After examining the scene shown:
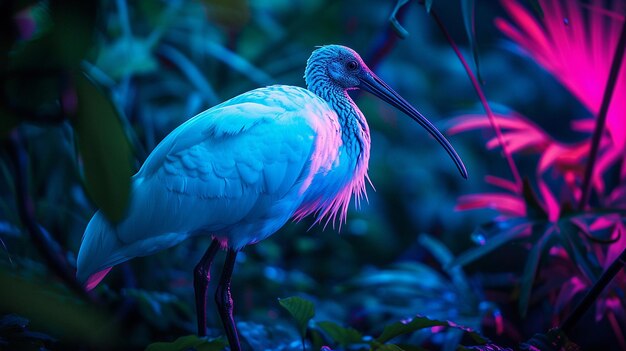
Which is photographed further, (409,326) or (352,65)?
(352,65)

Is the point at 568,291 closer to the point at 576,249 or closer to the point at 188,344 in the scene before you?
the point at 576,249

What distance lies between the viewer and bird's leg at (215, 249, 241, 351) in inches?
78.7

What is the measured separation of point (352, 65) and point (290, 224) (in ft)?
5.28

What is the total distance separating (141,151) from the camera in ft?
8.66

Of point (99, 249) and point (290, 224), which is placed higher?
point (99, 249)

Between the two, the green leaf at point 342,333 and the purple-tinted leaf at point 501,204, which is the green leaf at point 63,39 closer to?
the green leaf at point 342,333

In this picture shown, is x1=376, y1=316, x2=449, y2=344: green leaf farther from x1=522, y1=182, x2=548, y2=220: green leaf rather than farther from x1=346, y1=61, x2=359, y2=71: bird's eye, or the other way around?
x1=346, y1=61, x2=359, y2=71: bird's eye

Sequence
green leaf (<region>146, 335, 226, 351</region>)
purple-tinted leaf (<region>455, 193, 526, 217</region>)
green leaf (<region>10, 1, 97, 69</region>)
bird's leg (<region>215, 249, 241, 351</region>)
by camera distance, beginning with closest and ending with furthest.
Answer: green leaf (<region>10, 1, 97, 69</region>) < green leaf (<region>146, 335, 226, 351</region>) < bird's leg (<region>215, 249, 241, 351</region>) < purple-tinted leaf (<region>455, 193, 526, 217</region>)

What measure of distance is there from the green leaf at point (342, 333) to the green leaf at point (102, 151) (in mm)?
1175

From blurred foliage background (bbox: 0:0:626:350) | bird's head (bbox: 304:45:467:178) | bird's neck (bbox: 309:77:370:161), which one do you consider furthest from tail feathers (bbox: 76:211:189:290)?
bird's head (bbox: 304:45:467:178)

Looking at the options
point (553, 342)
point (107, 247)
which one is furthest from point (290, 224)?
point (553, 342)

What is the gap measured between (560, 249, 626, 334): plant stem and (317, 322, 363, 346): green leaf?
2.09 feet

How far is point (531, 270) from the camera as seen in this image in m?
1.93

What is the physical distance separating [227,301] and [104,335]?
4.34 ft
